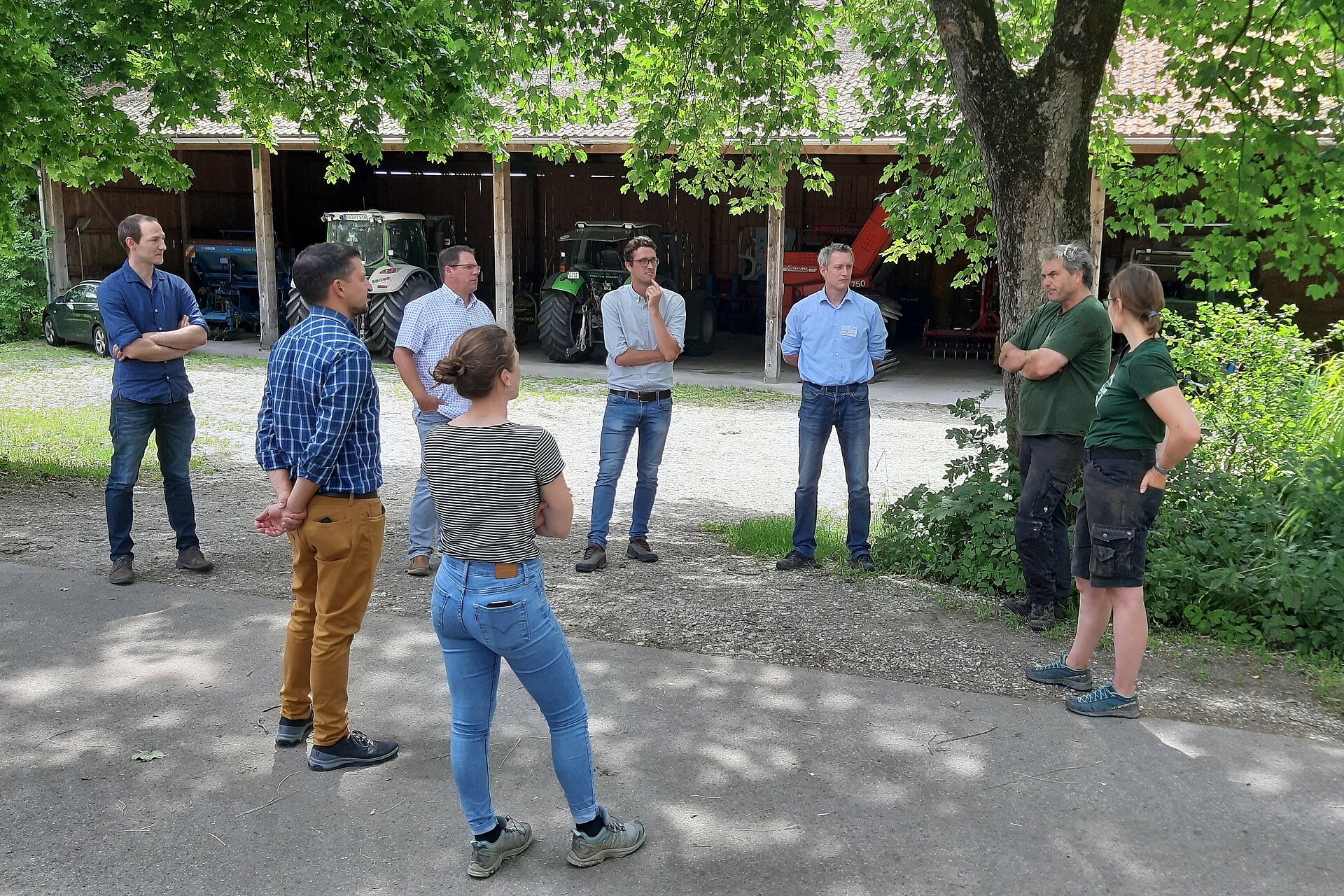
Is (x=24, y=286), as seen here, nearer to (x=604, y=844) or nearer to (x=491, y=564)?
(x=491, y=564)

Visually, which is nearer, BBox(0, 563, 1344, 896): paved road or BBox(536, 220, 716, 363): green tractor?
BBox(0, 563, 1344, 896): paved road

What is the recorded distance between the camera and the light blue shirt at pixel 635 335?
6.54m

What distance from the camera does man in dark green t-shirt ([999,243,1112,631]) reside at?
5.04 m

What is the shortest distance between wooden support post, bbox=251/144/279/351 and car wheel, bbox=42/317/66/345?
11.4ft

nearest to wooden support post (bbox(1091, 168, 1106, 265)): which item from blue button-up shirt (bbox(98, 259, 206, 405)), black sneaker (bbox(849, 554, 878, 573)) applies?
black sneaker (bbox(849, 554, 878, 573))

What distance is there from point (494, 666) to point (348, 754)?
1.09 metres

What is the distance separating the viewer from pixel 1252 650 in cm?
516

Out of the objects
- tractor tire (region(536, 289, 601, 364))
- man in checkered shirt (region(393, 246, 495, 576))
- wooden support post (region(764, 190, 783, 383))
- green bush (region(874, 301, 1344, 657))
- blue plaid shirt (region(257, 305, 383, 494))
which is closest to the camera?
blue plaid shirt (region(257, 305, 383, 494))

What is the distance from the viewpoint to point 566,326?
17578 millimetres

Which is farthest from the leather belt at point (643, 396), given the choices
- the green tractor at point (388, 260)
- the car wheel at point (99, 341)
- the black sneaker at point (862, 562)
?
the car wheel at point (99, 341)

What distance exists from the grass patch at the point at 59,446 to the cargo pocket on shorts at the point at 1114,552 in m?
6.42

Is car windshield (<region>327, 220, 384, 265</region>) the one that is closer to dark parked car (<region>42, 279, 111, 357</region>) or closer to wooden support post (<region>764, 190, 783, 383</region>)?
dark parked car (<region>42, 279, 111, 357</region>)

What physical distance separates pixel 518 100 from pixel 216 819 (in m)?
6.94

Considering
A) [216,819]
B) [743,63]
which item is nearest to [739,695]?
[216,819]
